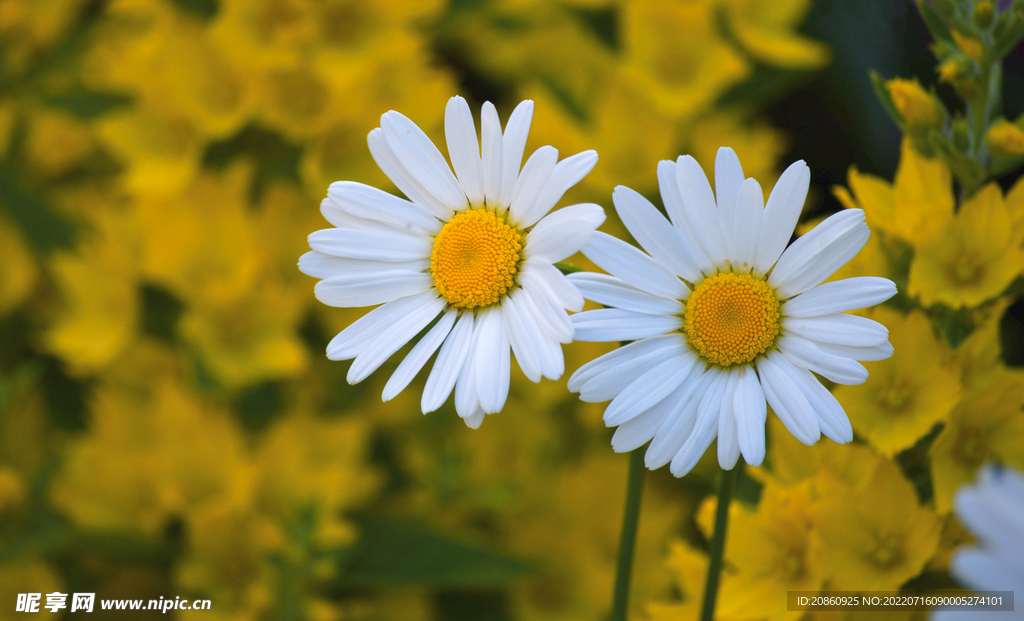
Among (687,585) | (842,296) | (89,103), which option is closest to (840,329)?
(842,296)

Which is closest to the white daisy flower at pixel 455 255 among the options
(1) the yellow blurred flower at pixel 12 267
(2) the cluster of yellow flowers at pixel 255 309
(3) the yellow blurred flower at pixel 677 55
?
(2) the cluster of yellow flowers at pixel 255 309

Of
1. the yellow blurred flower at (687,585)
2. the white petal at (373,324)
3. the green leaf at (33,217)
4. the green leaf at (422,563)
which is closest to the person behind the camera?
the white petal at (373,324)

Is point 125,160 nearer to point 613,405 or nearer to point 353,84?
point 353,84

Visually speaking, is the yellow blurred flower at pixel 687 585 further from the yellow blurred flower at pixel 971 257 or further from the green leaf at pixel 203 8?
the green leaf at pixel 203 8

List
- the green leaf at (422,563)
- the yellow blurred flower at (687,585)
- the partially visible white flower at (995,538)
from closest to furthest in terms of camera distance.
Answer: the partially visible white flower at (995,538)
the yellow blurred flower at (687,585)
the green leaf at (422,563)

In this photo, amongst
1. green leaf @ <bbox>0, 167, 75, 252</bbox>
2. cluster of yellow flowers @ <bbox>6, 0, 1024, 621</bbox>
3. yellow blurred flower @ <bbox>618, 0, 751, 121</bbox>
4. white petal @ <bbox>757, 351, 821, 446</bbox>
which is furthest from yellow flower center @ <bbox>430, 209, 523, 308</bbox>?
green leaf @ <bbox>0, 167, 75, 252</bbox>

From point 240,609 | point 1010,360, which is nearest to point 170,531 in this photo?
point 240,609

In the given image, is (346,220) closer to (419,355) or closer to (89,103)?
(419,355)

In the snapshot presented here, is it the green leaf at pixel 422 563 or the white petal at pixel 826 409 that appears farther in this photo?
the green leaf at pixel 422 563
